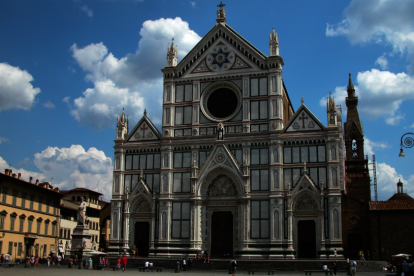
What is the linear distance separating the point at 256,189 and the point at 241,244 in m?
5.21

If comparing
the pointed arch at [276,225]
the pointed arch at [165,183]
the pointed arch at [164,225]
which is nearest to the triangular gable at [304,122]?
the pointed arch at [276,225]

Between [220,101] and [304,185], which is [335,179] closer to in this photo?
[304,185]

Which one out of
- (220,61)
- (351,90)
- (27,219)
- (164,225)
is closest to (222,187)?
(164,225)

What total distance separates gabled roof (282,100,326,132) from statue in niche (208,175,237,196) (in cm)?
728

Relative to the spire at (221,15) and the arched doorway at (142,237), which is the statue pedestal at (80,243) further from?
the spire at (221,15)

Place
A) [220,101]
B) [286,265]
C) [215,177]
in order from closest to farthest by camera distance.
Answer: [286,265] < [215,177] < [220,101]

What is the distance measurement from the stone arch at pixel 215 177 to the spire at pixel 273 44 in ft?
40.4

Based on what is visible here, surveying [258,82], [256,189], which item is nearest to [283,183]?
[256,189]

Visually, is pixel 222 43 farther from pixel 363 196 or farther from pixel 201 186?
pixel 363 196

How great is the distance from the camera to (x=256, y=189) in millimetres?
43969

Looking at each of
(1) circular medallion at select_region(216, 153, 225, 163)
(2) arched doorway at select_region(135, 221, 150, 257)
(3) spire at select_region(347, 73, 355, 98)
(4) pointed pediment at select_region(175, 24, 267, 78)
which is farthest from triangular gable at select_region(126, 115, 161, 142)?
(3) spire at select_region(347, 73, 355, 98)

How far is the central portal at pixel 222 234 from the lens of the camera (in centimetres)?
4426

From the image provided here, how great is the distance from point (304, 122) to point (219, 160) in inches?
344

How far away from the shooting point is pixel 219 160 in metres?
45.2
